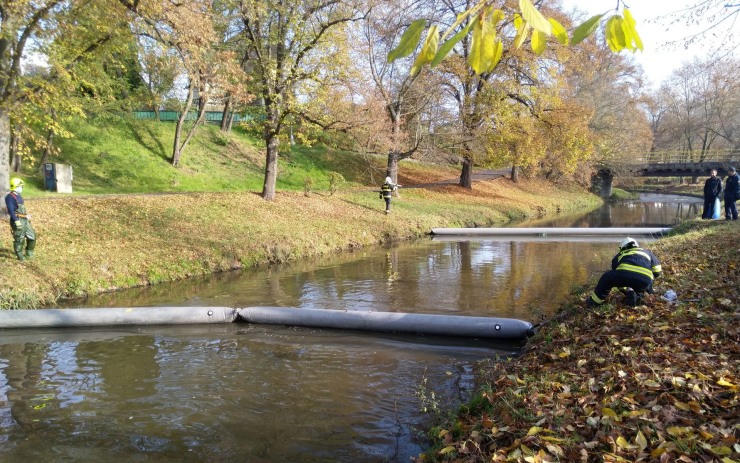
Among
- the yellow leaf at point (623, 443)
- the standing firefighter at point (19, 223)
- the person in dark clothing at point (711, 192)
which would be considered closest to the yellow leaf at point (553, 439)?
the yellow leaf at point (623, 443)

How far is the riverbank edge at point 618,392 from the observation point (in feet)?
11.8

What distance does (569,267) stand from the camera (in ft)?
47.2

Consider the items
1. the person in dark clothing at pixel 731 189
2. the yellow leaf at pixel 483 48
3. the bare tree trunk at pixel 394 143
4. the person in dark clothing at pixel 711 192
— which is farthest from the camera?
the bare tree trunk at pixel 394 143

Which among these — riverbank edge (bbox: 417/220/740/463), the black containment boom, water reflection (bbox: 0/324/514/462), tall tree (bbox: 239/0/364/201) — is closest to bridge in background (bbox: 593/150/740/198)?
tall tree (bbox: 239/0/364/201)

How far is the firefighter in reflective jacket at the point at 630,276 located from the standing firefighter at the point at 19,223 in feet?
37.0

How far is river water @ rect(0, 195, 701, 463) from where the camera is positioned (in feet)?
16.8

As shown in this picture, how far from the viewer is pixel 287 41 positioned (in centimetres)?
1905

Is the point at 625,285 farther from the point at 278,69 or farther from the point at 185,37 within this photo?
the point at 278,69

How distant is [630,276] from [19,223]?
461 inches

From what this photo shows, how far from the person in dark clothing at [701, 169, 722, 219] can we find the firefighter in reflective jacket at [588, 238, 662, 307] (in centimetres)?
1204

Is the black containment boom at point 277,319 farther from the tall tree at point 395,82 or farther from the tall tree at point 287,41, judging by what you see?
the tall tree at point 395,82

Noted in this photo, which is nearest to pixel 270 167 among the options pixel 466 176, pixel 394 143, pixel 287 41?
pixel 287 41

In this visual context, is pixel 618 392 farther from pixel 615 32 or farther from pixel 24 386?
pixel 24 386

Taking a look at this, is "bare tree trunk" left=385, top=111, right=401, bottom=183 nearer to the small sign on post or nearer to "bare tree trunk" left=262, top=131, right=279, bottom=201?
"bare tree trunk" left=262, top=131, right=279, bottom=201
